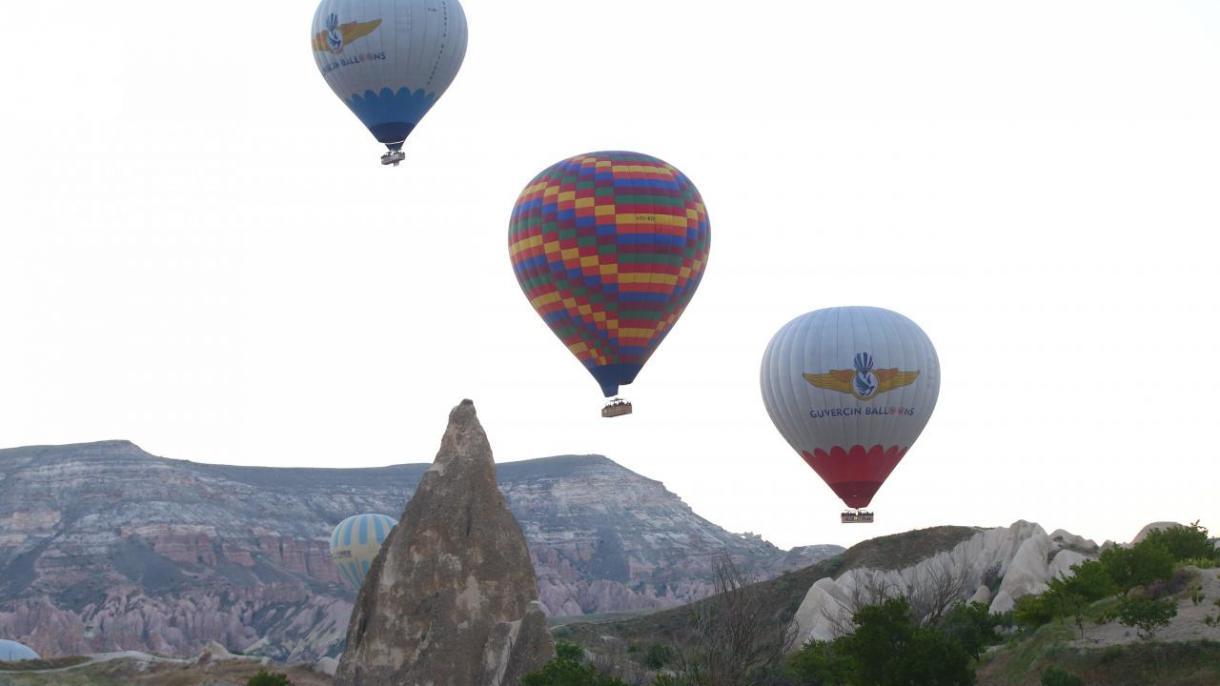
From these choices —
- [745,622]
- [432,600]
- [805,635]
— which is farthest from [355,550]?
[745,622]

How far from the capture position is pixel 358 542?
105 meters

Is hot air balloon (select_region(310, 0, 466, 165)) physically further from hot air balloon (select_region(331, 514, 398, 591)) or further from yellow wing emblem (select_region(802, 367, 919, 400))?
hot air balloon (select_region(331, 514, 398, 591))

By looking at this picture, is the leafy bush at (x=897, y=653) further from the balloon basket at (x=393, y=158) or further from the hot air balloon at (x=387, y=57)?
the hot air balloon at (x=387, y=57)

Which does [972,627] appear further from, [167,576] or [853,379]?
[167,576]

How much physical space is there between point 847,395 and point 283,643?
4719 inches

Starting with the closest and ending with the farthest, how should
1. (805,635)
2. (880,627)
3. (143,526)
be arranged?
(880,627), (805,635), (143,526)

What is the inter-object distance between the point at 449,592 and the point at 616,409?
816 centimetres

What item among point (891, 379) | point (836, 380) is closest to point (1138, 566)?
point (891, 379)

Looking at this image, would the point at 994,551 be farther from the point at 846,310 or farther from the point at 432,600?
the point at 432,600

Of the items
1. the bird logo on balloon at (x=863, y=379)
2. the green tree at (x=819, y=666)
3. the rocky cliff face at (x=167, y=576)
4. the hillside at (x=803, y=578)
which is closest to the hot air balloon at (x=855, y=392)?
the bird logo on balloon at (x=863, y=379)

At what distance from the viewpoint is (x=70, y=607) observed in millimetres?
167375

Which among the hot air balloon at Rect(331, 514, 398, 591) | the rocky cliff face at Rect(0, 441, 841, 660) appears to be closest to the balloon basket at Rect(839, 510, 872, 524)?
the hot air balloon at Rect(331, 514, 398, 591)

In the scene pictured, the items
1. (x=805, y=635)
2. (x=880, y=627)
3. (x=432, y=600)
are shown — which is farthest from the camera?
(x=805, y=635)

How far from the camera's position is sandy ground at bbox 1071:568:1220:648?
39062 mm
